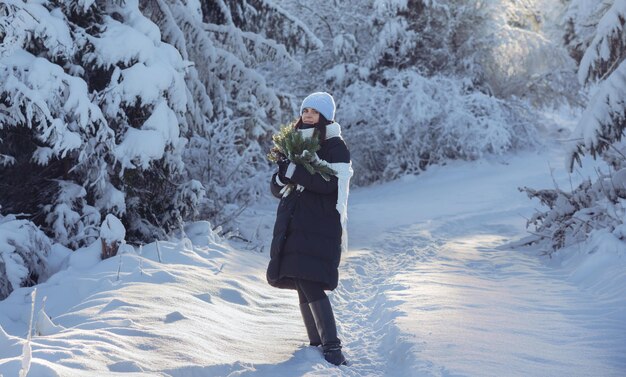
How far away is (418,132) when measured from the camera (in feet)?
65.0

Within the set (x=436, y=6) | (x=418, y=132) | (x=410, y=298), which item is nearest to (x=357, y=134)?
(x=418, y=132)

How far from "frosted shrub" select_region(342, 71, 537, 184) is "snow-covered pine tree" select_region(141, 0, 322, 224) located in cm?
763

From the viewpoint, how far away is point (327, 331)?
194 inches

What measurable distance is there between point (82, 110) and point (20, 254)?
4.76ft

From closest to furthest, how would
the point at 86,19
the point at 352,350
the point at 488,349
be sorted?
the point at 488,349, the point at 352,350, the point at 86,19

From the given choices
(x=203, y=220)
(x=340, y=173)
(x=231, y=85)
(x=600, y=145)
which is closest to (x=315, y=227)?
(x=340, y=173)

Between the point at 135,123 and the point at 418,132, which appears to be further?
the point at 418,132

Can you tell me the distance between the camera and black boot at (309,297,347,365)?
193 inches

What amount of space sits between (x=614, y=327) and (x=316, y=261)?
2.35 m

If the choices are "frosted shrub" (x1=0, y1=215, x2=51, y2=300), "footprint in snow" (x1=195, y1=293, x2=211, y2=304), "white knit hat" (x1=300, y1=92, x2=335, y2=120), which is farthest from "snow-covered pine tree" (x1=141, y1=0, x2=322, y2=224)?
"white knit hat" (x1=300, y1=92, x2=335, y2=120)

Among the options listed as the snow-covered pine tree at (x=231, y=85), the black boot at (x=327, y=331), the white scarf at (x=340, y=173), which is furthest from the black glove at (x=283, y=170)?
the snow-covered pine tree at (x=231, y=85)

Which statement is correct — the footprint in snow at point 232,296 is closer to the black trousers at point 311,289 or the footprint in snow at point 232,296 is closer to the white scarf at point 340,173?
the black trousers at point 311,289

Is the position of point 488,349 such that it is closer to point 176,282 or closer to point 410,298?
point 410,298

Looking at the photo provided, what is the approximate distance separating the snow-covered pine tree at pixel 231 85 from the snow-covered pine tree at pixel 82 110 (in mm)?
1880
